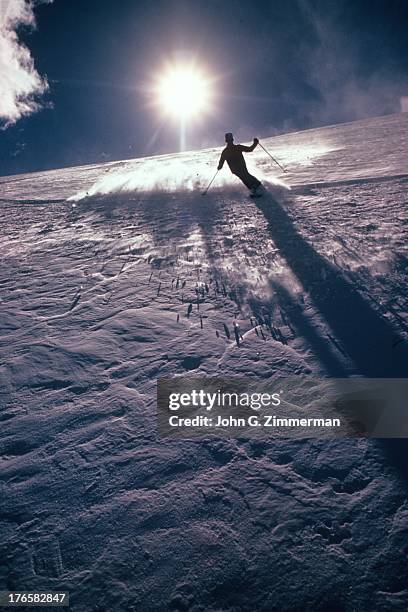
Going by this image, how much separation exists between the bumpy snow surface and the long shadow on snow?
2 cm

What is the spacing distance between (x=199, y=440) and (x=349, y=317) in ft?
7.15

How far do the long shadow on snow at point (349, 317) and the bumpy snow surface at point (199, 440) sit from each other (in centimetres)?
2

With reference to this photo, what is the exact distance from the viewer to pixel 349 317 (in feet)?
12.8

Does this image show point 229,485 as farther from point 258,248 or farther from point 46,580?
point 258,248

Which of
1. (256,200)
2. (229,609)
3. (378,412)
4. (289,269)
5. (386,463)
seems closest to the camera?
(229,609)

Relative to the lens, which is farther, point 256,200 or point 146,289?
point 256,200

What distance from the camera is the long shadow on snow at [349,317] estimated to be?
10.6ft

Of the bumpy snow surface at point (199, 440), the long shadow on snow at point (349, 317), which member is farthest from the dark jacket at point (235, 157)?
the long shadow on snow at point (349, 317)

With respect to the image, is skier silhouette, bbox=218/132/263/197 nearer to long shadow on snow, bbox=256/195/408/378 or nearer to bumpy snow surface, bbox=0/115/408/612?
bumpy snow surface, bbox=0/115/408/612

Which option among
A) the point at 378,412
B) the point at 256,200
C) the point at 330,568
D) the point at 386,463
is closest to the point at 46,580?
the point at 330,568

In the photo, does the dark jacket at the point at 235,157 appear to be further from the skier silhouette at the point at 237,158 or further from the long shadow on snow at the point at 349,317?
the long shadow on snow at the point at 349,317

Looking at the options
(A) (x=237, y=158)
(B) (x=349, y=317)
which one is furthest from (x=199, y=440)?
(A) (x=237, y=158)

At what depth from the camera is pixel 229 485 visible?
8.00 ft

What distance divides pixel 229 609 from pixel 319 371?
77.1 inches
